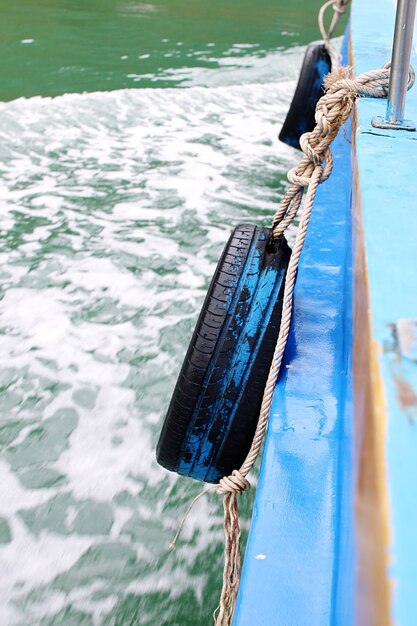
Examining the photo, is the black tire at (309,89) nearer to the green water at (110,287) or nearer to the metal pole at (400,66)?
the green water at (110,287)

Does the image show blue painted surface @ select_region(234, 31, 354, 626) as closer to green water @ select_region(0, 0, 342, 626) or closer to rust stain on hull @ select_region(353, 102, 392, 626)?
rust stain on hull @ select_region(353, 102, 392, 626)

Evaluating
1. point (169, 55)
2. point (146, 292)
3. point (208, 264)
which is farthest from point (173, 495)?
point (169, 55)

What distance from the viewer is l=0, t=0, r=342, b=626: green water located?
67.6 inches

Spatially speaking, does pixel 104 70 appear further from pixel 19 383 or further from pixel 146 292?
pixel 19 383

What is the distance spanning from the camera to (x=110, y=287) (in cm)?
296

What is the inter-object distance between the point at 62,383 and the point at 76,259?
959 millimetres

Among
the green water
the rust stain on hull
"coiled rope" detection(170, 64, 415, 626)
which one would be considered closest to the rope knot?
"coiled rope" detection(170, 64, 415, 626)

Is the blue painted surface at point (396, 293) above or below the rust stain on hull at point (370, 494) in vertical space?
above

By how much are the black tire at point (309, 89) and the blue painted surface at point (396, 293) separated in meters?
2.58

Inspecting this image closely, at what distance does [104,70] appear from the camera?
610cm

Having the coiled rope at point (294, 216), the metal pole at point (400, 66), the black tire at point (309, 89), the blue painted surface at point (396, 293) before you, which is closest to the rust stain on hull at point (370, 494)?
the blue painted surface at point (396, 293)

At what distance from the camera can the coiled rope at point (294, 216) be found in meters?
1.29

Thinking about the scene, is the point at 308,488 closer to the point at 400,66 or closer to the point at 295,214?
the point at 295,214

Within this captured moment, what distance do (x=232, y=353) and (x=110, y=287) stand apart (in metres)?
1.64
